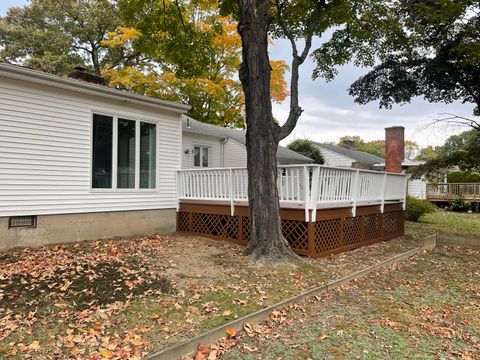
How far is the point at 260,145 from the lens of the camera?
6.25 m

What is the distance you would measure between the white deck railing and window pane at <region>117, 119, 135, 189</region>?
1405 mm

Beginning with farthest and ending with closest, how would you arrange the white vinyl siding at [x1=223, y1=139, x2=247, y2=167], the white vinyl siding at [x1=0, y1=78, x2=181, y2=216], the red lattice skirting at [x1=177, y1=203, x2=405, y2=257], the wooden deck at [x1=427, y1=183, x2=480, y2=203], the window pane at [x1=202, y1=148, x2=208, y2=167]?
the wooden deck at [x1=427, y1=183, x2=480, y2=203], the white vinyl siding at [x1=223, y1=139, x2=247, y2=167], the window pane at [x1=202, y1=148, x2=208, y2=167], the red lattice skirting at [x1=177, y1=203, x2=405, y2=257], the white vinyl siding at [x1=0, y1=78, x2=181, y2=216]

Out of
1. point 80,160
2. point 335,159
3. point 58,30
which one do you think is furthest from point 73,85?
point 335,159

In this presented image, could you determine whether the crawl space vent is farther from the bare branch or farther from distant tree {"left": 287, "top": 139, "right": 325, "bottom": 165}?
distant tree {"left": 287, "top": 139, "right": 325, "bottom": 165}

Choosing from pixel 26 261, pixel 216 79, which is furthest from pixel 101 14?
pixel 26 261

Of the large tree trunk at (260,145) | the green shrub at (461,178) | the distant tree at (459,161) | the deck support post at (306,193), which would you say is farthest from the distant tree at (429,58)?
the green shrub at (461,178)

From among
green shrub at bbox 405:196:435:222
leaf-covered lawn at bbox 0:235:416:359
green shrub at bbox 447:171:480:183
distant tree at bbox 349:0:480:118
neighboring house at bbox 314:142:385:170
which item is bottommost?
leaf-covered lawn at bbox 0:235:416:359

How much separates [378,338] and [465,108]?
10368mm

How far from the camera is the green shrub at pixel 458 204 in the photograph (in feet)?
68.4

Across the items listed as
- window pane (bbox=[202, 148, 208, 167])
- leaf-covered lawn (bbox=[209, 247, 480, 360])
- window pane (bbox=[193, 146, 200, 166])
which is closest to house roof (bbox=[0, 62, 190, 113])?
window pane (bbox=[193, 146, 200, 166])

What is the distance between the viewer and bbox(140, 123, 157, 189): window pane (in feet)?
27.6

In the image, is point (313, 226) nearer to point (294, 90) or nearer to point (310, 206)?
point (310, 206)

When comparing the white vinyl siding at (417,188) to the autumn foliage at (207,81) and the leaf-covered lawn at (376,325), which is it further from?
the leaf-covered lawn at (376,325)

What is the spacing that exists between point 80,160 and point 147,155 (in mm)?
1656
